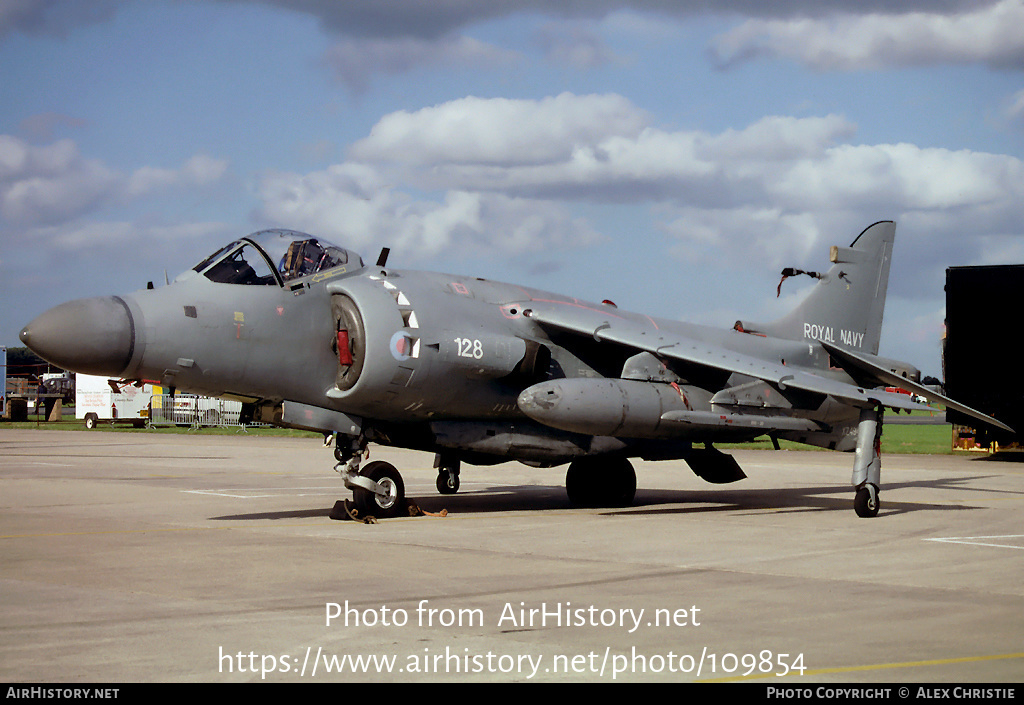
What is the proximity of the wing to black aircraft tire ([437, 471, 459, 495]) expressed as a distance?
11.3 feet

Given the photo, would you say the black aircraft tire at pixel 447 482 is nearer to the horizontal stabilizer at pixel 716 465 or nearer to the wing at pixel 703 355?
the wing at pixel 703 355

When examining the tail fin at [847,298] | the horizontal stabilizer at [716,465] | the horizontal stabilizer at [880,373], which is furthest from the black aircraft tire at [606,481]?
the horizontal stabilizer at [880,373]

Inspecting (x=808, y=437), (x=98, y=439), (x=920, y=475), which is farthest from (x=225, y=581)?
(x=98, y=439)

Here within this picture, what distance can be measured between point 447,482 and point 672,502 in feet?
12.1

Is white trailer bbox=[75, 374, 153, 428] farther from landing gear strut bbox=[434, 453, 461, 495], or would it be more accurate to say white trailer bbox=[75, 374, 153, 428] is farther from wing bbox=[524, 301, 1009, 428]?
wing bbox=[524, 301, 1009, 428]

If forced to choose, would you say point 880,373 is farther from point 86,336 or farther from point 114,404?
point 114,404

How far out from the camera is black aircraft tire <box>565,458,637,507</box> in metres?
16.2

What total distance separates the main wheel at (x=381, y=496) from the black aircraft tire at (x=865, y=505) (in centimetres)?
609

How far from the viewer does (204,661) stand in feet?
18.8

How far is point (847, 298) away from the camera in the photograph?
18453 mm

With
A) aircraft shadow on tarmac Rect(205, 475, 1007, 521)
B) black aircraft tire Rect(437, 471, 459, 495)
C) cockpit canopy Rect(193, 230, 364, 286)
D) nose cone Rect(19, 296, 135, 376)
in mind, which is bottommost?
aircraft shadow on tarmac Rect(205, 475, 1007, 521)

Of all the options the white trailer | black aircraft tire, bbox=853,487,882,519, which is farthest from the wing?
the white trailer

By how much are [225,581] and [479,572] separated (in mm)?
2141
